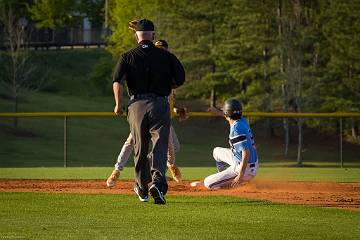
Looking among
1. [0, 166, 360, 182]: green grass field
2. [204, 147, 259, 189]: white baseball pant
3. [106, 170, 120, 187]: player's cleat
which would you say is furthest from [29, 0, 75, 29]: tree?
[204, 147, 259, 189]: white baseball pant

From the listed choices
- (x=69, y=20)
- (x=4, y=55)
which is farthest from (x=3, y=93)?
(x=69, y=20)

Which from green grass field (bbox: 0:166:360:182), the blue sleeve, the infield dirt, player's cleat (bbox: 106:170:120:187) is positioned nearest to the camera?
the blue sleeve

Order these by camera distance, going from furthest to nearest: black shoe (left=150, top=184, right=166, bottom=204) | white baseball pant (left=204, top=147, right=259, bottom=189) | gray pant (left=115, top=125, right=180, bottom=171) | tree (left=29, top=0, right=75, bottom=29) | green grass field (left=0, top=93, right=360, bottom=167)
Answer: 1. tree (left=29, top=0, right=75, bottom=29)
2. green grass field (left=0, top=93, right=360, bottom=167)
3. gray pant (left=115, top=125, right=180, bottom=171)
4. white baseball pant (left=204, top=147, right=259, bottom=189)
5. black shoe (left=150, top=184, right=166, bottom=204)

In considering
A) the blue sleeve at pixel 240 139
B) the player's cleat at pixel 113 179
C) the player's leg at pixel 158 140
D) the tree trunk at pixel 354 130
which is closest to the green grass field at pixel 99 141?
the tree trunk at pixel 354 130

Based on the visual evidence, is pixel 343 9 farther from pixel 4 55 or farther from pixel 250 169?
pixel 250 169

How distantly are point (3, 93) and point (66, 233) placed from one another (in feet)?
153

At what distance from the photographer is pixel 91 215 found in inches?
441

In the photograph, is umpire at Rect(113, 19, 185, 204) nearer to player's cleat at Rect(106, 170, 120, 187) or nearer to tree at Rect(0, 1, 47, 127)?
player's cleat at Rect(106, 170, 120, 187)

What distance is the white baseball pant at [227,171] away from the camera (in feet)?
45.8

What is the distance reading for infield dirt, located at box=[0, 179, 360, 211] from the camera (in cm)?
1374

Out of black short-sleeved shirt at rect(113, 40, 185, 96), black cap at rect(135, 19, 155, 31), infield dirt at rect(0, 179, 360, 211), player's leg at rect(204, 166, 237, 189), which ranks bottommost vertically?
infield dirt at rect(0, 179, 360, 211)

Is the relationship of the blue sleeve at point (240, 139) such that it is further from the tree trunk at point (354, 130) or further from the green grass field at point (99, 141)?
the tree trunk at point (354, 130)

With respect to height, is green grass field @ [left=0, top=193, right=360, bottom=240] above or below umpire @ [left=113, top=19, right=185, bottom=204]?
below

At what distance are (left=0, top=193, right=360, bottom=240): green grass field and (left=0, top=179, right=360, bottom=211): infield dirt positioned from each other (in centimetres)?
79
